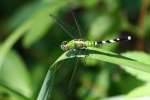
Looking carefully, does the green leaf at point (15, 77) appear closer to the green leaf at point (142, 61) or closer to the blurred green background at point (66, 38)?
the blurred green background at point (66, 38)

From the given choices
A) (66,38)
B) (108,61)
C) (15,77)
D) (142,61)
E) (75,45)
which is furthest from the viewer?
(66,38)

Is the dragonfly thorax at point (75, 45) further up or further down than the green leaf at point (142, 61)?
further up

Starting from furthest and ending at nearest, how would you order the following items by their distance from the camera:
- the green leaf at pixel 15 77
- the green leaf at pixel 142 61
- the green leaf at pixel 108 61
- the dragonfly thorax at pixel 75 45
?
the green leaf at pixel 15 77 → the dragonfly thorax at pixel 75 45 → the green leaf at pixel 142 61 → the green leaf at pixel 108 61

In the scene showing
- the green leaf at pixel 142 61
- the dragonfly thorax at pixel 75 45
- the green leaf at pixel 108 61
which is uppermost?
the dragonfly thorax at pixel 75 45

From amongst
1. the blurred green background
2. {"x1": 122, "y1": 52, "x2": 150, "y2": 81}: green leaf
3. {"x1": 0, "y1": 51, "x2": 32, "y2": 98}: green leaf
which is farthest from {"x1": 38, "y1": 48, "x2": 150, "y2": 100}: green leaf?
{"x1": 0, "y1": 51, "x2": 32, "y2": 98}: green leaf

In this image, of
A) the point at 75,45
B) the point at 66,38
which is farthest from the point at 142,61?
the point at 66,38

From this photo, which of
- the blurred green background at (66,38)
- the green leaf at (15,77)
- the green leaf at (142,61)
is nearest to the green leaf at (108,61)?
the green leaf at (142,61)

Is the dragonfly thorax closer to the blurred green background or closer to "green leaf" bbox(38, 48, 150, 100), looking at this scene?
the blurred green background

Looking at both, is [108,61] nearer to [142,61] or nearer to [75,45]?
[142,61]

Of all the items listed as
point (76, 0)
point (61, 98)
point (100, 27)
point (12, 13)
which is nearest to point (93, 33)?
point (100, 27)
